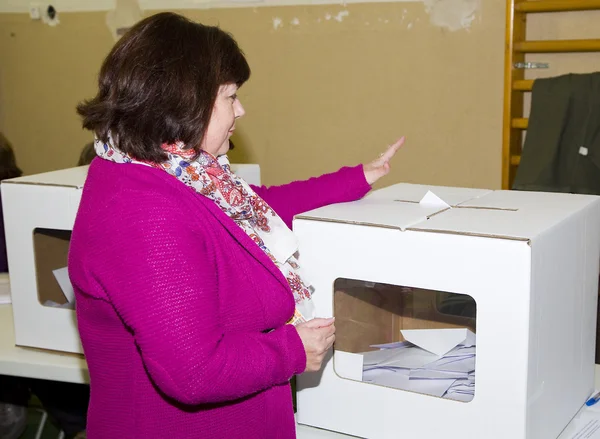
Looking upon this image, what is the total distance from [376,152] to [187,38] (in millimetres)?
1676

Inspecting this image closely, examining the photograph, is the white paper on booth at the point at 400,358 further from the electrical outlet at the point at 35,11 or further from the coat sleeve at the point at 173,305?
the electrical outlet at the point at 35,11

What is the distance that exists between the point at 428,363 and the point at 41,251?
759mm

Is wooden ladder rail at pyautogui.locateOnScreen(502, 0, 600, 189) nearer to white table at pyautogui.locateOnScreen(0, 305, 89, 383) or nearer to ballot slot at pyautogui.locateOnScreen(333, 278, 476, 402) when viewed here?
ballot slot at pyautogui.locateOnScreen(333, 278, 476, 402)

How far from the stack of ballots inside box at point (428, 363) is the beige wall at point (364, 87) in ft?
4.23

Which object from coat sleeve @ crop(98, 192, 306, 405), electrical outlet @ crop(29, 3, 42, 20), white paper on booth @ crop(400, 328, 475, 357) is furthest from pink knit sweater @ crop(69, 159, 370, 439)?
electrical outlet @ crop(29, 3, 42, 20)

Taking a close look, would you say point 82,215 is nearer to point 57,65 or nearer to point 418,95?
point 418,95

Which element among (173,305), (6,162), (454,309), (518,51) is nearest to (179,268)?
(173,305)

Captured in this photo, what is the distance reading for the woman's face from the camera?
97 cm

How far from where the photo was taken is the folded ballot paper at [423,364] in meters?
1.03

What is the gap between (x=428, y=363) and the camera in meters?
1.09

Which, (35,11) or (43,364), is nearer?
(43,364)

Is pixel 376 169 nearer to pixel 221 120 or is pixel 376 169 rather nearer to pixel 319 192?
pixel 319 192

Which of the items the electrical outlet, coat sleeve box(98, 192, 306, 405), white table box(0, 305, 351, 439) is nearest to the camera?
coat sleeve box(98, 192, 306, 405)

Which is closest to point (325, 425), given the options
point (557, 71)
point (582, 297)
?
point (582, 297)
